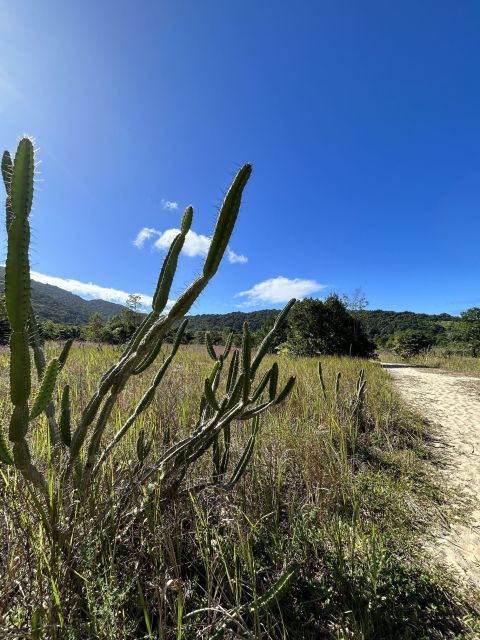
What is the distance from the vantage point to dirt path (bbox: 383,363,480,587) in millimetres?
1921

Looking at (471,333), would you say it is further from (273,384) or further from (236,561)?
(236,561)

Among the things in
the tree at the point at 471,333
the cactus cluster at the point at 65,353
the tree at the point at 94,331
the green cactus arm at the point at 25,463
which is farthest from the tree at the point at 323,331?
the green cactus arm at the point at 25,463

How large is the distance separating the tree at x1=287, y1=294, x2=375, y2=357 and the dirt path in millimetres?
11399

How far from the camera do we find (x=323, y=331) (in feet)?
66.9

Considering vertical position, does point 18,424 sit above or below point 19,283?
below

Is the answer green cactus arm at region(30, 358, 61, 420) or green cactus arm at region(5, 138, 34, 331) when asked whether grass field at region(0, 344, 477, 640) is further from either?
green cactus arm at region(5, 138, 34, 331)

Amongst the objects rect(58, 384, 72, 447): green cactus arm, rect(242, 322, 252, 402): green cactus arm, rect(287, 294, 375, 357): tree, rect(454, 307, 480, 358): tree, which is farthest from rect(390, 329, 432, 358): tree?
rect(58, 384, 72, 447): green cactus arm

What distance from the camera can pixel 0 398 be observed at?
2.84m

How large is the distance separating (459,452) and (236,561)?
3492 mm

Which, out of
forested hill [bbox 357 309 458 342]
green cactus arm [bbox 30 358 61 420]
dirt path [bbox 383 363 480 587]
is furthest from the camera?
forested hill [bbox 357 309 458 342]

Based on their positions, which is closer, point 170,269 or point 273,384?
point 170,269

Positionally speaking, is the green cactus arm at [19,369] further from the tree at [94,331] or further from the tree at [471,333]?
the tree at [471,333]

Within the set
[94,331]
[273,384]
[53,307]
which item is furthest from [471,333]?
[53,307]

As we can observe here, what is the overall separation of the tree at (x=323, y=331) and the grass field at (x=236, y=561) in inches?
706
